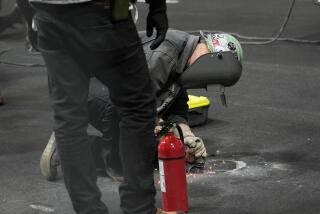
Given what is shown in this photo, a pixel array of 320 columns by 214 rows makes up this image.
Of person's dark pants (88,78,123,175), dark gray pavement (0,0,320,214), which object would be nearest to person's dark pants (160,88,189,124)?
dark gray pavement (0,0,320,214)

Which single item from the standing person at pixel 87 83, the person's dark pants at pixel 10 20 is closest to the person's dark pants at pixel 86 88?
the standing person at pixel 87 83

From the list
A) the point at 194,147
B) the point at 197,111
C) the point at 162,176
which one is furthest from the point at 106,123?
the point at 197,111

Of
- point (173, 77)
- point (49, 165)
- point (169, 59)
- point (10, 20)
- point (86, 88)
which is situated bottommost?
point (10, 20)

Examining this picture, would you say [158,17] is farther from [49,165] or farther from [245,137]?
[245,137]

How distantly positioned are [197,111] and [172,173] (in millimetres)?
1583

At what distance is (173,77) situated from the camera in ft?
13.0

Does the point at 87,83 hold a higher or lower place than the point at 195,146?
higher

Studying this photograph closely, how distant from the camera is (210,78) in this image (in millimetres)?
3908

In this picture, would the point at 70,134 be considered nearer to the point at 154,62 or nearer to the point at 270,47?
the point at 154,62

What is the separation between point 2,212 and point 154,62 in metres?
1.06

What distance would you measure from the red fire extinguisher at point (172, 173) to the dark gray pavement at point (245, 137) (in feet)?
0.60

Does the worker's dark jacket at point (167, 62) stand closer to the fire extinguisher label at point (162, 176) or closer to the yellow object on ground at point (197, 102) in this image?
the fire extinguisher label at point (162, 176)

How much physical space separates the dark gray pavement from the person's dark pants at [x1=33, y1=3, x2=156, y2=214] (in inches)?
23.1

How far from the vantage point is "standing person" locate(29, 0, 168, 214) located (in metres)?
2.89
